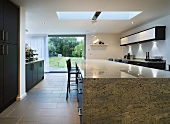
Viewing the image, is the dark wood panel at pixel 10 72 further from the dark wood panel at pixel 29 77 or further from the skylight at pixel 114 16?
the skylight at pixel 114 16

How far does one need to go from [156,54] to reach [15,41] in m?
4.75

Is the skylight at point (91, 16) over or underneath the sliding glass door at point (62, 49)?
over

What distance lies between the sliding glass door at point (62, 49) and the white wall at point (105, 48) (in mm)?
498

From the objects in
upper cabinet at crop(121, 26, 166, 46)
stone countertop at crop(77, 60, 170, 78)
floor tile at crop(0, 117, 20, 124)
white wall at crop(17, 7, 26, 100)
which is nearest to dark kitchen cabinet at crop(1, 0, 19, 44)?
white wall at crop(17, 7, 26, 100)

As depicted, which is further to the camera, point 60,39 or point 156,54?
point 60,39

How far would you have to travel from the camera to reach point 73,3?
167 inches

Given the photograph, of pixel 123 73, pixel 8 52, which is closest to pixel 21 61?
pixel 8 52

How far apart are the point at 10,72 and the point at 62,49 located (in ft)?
24.2

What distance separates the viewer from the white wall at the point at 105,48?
35.0 ft

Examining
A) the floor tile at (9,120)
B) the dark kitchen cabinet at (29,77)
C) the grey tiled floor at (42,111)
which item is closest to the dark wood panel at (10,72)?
the grey tiled floor at (42,111)

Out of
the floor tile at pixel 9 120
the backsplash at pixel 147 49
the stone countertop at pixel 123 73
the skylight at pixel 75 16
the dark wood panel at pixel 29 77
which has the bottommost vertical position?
the floor tile at pixel 9 120

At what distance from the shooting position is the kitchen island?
67.4 inches

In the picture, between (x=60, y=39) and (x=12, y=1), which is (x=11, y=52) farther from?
(x=60, y=39)

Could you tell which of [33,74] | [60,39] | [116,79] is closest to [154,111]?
[116,79]
